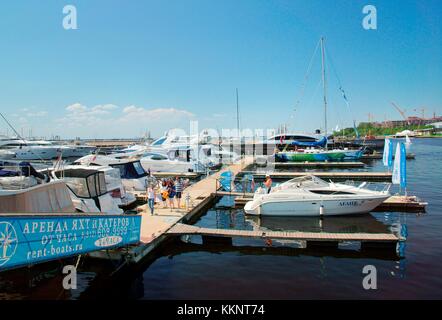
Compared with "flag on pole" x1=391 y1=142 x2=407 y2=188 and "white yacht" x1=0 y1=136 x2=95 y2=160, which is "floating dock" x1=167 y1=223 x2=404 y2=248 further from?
"white yacht" x1=0 y1=136 x2=95 y2=160

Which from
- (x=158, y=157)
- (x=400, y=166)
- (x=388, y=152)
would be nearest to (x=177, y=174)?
(x=158, y=157)

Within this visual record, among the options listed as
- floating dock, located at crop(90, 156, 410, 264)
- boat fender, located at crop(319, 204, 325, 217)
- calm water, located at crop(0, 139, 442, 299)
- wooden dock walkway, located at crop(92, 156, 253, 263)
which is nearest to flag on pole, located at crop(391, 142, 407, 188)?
calm water, located at crop(0, 139, 442, 299)

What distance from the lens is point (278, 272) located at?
1194cm

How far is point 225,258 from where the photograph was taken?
529 inches

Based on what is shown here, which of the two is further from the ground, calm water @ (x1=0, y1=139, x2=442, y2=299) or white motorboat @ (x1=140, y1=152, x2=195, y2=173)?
white motorboat @ (x1=140, y1=152, x2=195, y2=173)

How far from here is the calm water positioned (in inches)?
408

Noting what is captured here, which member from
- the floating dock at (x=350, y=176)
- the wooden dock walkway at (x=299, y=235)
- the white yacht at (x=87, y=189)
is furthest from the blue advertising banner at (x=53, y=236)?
the floating dock at (x=350, y=176)

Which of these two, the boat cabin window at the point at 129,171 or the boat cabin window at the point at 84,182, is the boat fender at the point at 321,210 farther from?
the boat cabin window at the point at 129,171

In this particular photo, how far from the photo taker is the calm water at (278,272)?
34.0 ft

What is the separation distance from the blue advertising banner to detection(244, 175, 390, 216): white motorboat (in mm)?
9966

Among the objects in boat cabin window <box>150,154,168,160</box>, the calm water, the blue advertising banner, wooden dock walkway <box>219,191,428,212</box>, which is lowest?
the calm water

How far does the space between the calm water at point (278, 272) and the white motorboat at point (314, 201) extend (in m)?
1.91

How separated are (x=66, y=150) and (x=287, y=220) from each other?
2318 inches
